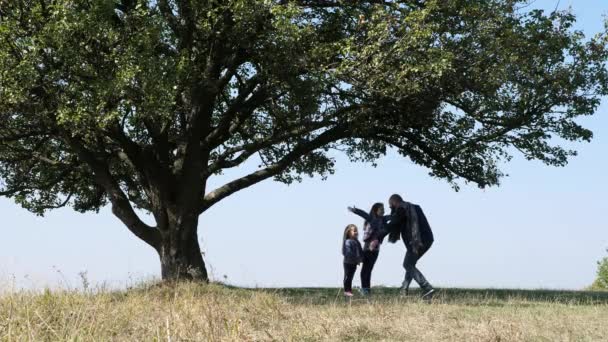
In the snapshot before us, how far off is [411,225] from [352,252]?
2348mm

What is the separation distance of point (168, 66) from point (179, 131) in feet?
16.9

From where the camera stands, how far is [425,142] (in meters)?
22.3

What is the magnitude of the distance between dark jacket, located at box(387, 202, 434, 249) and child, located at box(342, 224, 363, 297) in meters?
1.76

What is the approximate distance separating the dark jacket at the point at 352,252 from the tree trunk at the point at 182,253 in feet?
14.0

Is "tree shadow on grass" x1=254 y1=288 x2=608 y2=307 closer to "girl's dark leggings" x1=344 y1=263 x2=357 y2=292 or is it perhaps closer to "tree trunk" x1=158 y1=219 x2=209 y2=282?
"girl's dark leggings" x1=344 y1=263 x2=357 y2=292

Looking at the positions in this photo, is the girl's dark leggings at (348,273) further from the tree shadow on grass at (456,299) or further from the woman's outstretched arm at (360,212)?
the woman's outstretched arm at (360,212)

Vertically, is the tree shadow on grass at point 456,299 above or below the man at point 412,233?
below

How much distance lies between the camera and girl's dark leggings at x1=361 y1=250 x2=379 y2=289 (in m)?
18.4

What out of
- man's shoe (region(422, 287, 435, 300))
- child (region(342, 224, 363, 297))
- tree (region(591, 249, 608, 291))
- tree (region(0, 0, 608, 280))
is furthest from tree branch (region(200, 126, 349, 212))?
tree (region(591, 249, 608, 291))

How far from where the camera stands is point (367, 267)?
18625 millimetres

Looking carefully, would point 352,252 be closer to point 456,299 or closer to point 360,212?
point 360,212

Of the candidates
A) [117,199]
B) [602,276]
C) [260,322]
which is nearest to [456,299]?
[260,322]

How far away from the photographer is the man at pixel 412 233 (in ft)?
54.1

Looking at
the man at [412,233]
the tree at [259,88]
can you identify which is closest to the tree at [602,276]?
the tree at [259,88]
